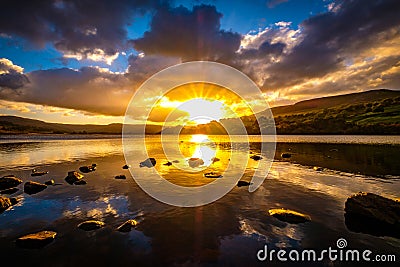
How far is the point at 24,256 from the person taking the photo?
36.7ft

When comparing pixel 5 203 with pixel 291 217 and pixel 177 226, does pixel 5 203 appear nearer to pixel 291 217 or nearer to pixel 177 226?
pixel 177 226

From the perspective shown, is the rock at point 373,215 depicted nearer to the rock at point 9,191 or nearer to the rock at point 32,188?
the rock at point 32,188

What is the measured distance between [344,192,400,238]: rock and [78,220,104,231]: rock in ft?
56.2

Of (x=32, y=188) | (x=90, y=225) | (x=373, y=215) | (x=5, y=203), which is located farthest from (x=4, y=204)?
(x=373, y=215)

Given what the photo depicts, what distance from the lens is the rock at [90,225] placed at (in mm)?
14473

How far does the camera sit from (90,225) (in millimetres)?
Result: 14664

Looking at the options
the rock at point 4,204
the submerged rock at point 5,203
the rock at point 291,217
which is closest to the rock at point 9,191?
the submerged rock at point 5,203

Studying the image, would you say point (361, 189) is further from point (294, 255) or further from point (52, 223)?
point (52, 223)

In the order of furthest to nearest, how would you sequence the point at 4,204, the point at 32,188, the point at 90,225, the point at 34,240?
the point at 32,188, the point at 4,204, the point at 90,225, the point at 34,240

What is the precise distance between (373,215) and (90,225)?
19.6 m

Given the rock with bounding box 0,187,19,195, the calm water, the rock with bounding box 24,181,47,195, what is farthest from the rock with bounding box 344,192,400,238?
the rock with bounding box 0,187,19,195

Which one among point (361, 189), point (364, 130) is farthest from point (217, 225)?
point (364, 130)

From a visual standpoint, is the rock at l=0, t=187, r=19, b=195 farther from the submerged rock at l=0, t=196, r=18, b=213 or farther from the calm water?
the submerged rock at l=0, t=196, r=18, b=213

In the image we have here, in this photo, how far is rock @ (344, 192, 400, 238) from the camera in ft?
46.7
